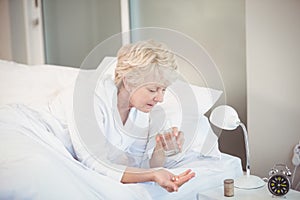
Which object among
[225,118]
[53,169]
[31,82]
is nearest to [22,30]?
[31,82]

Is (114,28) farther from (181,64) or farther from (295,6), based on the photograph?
(295,6)

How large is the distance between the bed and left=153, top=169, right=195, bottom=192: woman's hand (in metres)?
0.03

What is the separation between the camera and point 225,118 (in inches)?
55.8

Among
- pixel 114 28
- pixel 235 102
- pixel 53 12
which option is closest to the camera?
pixel 235 102

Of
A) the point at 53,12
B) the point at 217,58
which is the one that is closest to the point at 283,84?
the point at 217,58

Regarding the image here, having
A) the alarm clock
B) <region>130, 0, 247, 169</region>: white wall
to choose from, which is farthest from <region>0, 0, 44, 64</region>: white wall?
the alarm clock

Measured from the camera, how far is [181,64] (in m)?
1.44

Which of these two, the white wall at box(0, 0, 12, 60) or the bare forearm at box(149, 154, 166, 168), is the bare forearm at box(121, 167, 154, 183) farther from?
the white wall at box(0, 0, 12, 60)

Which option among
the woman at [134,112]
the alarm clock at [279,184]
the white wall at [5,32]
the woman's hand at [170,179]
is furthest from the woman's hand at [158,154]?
the white wall at [5,32]

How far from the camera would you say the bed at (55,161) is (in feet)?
3.34

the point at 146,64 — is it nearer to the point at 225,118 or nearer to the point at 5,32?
the point at 225,118

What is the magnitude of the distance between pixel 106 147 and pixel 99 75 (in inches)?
10.4

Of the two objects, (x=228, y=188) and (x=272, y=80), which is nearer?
(x=228, y=188)

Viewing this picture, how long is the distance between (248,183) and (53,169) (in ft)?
2.21
